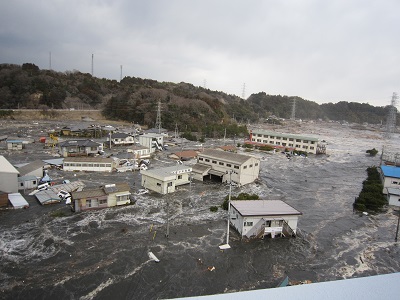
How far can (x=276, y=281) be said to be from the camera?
27.6ft

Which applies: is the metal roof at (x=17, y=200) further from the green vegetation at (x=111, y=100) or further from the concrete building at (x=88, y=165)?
the green vegetation at (x=111, y=100)

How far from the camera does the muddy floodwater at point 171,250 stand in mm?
7941

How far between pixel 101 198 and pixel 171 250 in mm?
4482

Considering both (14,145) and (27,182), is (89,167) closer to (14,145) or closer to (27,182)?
(27,182)

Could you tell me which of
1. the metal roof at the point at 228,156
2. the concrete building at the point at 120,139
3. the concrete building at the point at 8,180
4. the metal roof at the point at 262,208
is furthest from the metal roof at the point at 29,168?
the concrete building at the point at 120,139

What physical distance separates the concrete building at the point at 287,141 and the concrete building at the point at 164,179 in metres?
19.8

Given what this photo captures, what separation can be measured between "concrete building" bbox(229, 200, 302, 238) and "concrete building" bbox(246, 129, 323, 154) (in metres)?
22.2

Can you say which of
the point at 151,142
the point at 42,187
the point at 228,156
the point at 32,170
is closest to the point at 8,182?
the point at 42,187

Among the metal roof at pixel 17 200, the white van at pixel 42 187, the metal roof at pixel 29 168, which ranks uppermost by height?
the metal roof at pixel 29 168

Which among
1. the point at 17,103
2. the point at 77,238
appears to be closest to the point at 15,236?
the point at 77,238

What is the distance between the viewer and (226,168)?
17422 mm

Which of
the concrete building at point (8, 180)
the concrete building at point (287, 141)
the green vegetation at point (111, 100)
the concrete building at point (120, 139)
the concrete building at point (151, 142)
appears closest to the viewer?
the concrete building at point (8, 180)

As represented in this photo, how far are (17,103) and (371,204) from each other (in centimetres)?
5407

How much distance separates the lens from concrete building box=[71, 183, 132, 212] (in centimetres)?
1209
